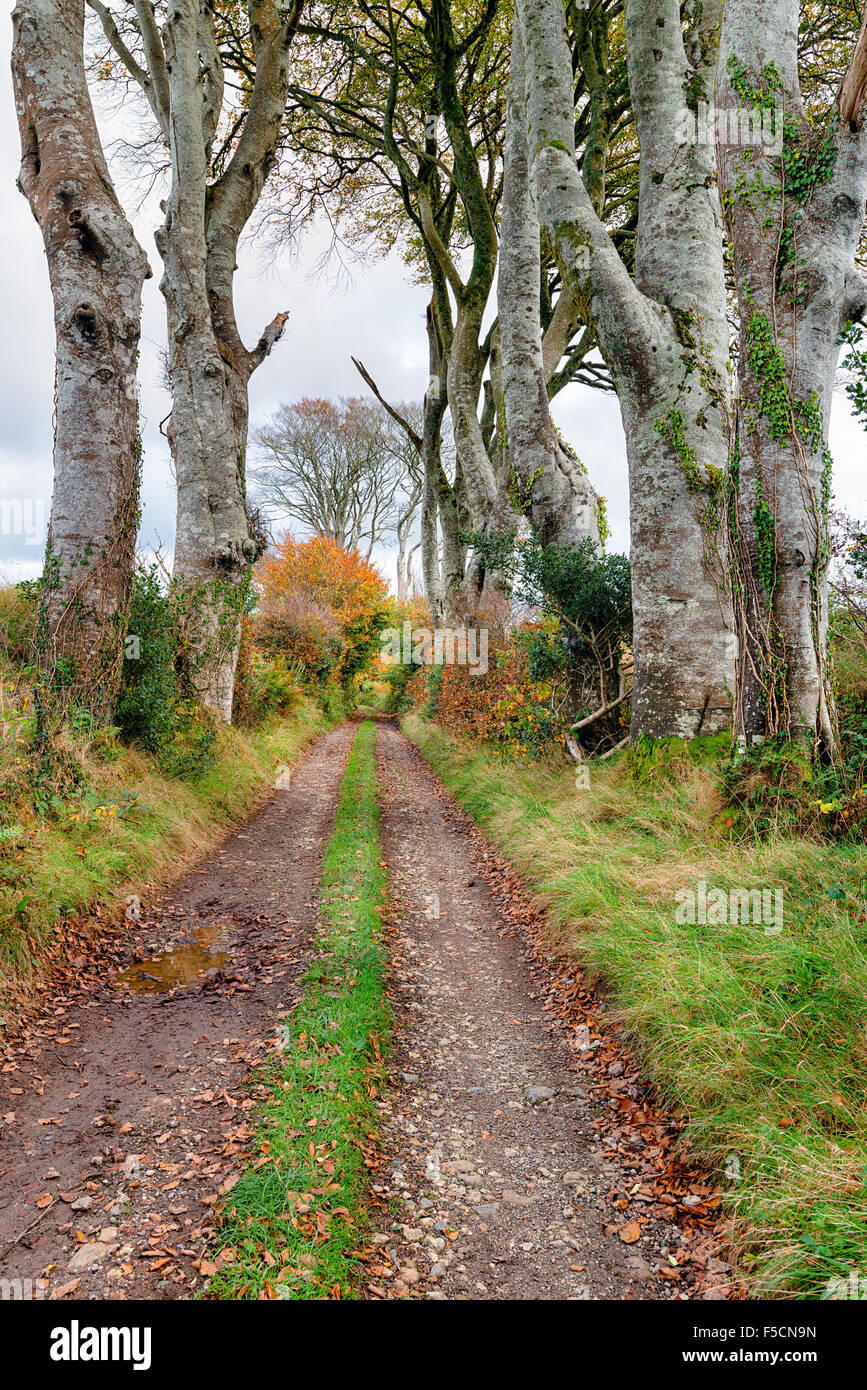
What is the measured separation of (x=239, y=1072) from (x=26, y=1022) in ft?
4.16

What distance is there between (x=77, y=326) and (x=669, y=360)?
5.45 m

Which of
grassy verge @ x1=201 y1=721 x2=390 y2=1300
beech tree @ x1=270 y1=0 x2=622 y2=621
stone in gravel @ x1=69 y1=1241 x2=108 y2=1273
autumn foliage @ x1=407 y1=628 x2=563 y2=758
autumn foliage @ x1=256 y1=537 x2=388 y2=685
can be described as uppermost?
beech tree @ x1=270 y1=0 x2=622 y2=621

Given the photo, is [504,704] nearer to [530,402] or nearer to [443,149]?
[530,402]

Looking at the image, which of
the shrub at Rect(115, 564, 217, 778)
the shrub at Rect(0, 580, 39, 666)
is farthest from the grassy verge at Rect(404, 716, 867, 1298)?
the shrub at Rect(0, 580, 39, 666)

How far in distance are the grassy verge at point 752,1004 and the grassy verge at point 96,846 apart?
10.7 ft

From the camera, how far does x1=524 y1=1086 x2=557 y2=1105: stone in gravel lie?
321 centimetres

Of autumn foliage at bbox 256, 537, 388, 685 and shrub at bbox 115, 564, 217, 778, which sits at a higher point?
autumn foliage at bbox 256, 537, 388, 685

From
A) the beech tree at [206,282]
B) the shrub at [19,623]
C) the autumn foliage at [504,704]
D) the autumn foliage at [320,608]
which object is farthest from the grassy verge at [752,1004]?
the autumn foliage at [320,608]

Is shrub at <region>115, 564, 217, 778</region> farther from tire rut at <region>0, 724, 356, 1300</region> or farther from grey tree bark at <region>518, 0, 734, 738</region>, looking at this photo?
grey tree bark at <region>518, 0, 734, 738</region>

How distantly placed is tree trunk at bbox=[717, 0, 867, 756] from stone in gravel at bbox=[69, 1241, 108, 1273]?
4.39 meters

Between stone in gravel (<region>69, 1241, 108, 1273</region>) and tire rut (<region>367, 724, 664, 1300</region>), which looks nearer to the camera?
stone in gravel (<region>69, 1241, 108, 1273</region>)

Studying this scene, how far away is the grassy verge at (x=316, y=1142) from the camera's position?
2.12 metres

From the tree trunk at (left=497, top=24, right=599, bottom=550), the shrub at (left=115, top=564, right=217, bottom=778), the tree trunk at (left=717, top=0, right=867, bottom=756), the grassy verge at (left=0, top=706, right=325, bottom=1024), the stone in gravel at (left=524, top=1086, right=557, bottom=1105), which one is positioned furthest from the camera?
the tree trunk at (left=497, top=24, right=599, bottom=550)
